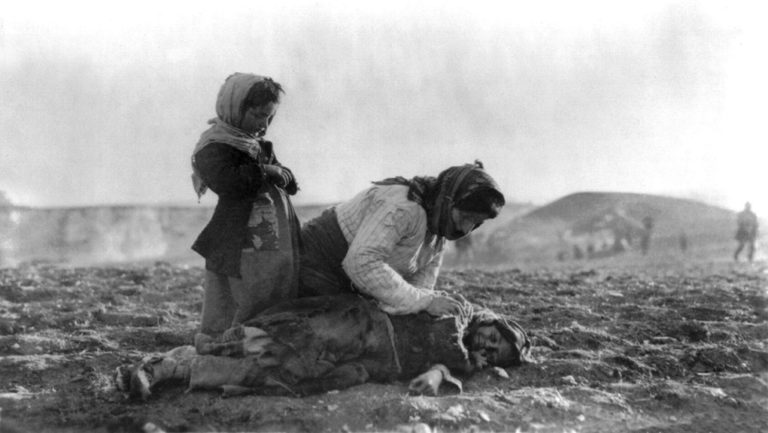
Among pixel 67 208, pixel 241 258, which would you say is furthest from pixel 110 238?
pixel 241 258

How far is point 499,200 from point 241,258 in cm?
141

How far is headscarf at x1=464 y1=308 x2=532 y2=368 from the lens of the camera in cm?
446

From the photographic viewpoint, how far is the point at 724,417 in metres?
4.09

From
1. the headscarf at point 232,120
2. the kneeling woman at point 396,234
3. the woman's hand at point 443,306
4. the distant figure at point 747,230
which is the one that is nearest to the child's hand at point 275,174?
the headscarf at point 232,120

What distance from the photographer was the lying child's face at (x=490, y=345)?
4.47 meters

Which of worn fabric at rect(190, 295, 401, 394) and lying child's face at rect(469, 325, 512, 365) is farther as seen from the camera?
lying child's face at rect(469, 325, 512, 365)

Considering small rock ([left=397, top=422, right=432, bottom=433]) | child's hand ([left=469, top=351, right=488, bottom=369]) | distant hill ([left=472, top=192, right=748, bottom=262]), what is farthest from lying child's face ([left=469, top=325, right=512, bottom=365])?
distant hill ([left=472, top=192, right=748, bottom=262])

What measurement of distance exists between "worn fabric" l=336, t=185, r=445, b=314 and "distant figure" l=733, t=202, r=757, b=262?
16181 millimetres

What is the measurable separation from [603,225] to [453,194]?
26.8 metres

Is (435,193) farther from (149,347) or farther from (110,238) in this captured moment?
(110,238)

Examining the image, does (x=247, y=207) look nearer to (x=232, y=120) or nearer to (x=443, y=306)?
(x=232, y=120)

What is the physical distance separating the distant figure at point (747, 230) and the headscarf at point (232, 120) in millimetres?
16756

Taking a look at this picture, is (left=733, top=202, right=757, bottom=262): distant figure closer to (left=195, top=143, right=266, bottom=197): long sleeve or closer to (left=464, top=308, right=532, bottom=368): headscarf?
(left=464, top=308, right=532, bottom=368): headscarf

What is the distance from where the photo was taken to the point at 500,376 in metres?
4.39
